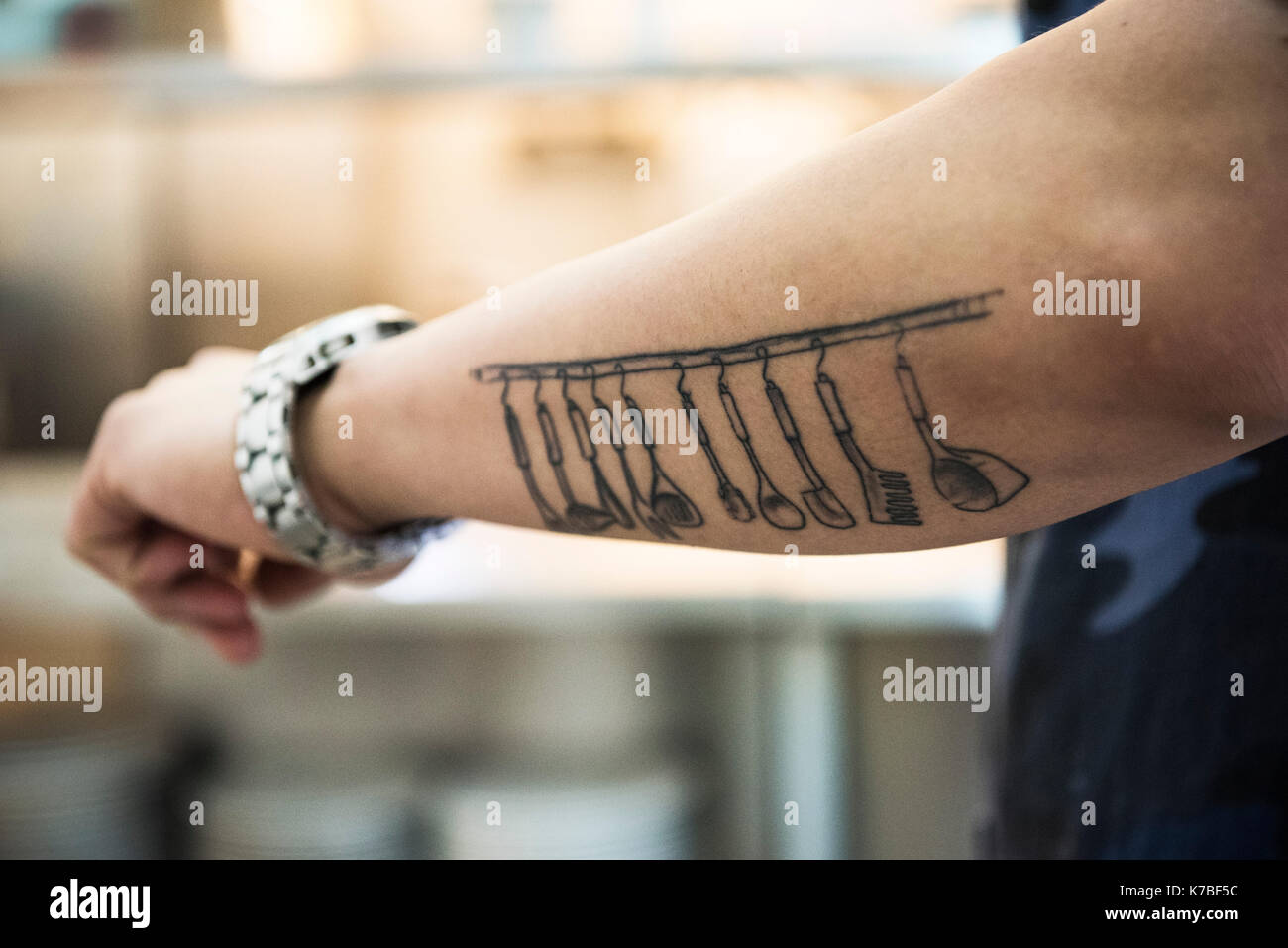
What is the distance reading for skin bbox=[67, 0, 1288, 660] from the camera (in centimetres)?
27

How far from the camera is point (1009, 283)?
0.30 metres

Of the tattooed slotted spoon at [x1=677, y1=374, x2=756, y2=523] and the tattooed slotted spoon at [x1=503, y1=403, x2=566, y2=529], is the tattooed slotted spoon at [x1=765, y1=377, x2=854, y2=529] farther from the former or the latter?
the tattooed slotted spoon at [x1=503, y1=403, x2=566, y2=529]

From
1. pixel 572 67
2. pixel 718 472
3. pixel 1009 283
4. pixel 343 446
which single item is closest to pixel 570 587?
pixel 572 67

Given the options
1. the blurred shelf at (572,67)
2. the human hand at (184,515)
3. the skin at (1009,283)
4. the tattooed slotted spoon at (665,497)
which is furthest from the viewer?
the blurred shelf at (572,67)

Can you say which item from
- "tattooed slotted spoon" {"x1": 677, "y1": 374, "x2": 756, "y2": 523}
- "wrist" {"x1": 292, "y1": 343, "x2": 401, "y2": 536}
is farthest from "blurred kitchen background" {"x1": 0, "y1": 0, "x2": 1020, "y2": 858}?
"tattooed slotted spoon" {"x1": 677, "y1": 374, "x2": 756, "y2": 523}

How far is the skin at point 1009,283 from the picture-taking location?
27cm

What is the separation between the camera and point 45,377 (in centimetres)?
158

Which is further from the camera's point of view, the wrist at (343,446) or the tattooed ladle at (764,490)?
the wrist at (343,446)

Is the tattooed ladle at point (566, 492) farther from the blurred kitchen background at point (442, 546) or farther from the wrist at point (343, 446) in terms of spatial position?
the blurred kitchen background at point (442, 546)

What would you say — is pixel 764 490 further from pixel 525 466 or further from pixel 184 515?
pixel 184 515

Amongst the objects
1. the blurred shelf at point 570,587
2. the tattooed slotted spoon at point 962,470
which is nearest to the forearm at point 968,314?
the tattooed slotted spoon at point 962,470

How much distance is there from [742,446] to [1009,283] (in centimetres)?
12

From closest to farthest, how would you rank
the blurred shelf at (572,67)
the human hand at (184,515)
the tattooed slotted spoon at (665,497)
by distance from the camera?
the tattooed slotted spoon at (665,497) → the human hand at (184,515) → the blurred shelf at (572,67)
